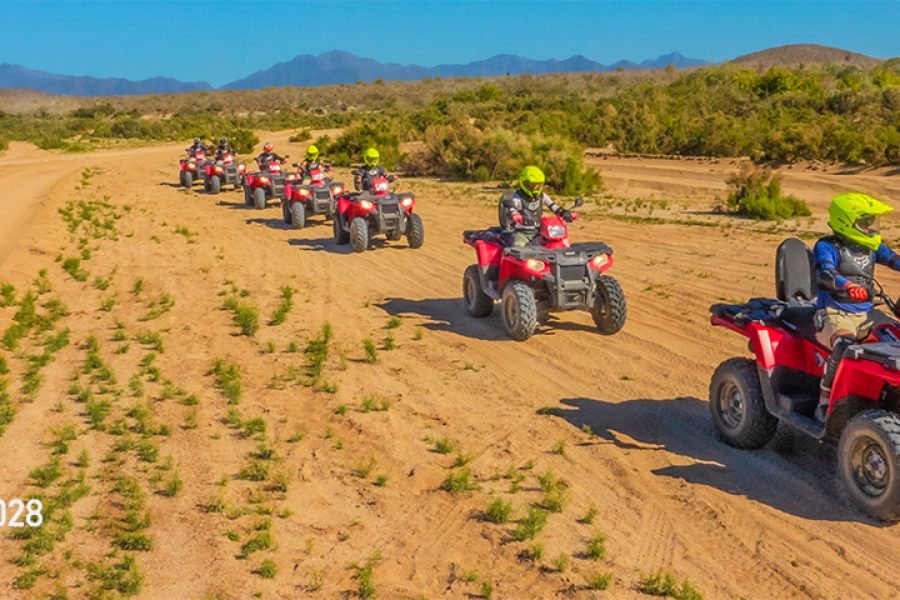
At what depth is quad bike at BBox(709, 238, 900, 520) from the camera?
16.2ft

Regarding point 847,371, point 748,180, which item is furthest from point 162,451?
point 748,180

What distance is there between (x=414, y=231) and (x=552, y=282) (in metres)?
6.10

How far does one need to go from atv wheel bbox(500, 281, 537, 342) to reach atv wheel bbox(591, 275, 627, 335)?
28.8 inches

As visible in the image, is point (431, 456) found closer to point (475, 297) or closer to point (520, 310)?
point (520, 310)

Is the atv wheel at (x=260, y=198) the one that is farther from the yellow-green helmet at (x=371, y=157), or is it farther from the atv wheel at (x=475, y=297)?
the atv wheel at (x=475, y=297)

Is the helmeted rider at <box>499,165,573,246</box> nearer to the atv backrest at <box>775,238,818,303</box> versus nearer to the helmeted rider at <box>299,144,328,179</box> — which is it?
the atv backrest at <box>775,238,818,303</box>

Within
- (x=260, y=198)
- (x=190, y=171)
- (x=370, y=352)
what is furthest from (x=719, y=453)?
(x=190, y=171)

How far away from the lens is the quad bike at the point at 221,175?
958 inches

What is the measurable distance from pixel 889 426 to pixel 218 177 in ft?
71.2

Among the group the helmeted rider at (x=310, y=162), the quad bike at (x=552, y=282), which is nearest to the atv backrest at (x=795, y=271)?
the quad bike at (x=552, y=282)

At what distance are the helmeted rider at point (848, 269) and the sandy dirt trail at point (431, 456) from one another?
3.20 ft

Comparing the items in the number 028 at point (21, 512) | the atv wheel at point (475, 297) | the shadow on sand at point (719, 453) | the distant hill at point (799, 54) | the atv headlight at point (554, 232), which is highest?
the distant hill at point (799, 54)

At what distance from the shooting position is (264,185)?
20688mm

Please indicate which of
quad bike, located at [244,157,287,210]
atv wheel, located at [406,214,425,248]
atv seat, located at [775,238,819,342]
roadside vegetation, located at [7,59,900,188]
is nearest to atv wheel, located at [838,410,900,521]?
atv seat, located at [775,238,819,342]
